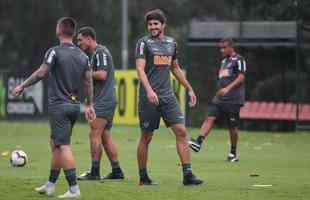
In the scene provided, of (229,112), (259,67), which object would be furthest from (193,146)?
(259,67)

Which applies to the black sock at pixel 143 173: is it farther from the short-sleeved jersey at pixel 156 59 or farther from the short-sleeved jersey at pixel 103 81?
the short-sleeved jersey at pixel 103 81

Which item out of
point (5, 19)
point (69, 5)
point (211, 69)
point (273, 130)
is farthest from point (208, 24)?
point (5, 19)

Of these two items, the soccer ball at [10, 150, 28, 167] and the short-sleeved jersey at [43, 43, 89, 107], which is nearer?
the short-sleeved jersey at [43, 43, 89, 107]

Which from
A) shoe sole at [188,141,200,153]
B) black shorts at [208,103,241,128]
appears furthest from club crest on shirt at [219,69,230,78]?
shoe sole at [188,141,200,153]

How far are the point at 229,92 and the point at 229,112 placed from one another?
0.37 m

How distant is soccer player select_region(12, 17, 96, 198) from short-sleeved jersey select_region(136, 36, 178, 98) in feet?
4.39

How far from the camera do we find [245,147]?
72.2 ft

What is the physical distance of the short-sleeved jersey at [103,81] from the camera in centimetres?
1448

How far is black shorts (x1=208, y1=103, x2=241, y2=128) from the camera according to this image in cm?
1869

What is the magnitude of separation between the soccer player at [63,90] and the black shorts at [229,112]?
22.0 ft

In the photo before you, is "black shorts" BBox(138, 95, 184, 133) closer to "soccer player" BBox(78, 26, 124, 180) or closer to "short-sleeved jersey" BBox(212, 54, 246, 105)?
"soccer player" BBox(78, 26, 124, 180)

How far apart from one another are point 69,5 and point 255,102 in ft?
53.0

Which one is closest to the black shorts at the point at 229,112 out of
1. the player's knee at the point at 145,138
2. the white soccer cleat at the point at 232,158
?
the white soccer cleat at the point at 232,158

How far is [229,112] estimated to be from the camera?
18.8m
